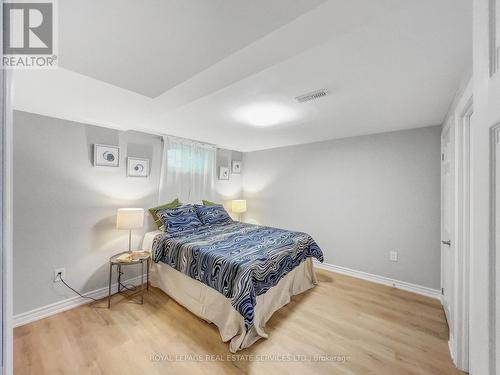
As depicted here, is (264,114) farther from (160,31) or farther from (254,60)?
(160,31)

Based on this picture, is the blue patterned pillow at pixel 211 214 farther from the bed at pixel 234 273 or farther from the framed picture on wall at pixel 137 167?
the framed picture on wall at pixel 137 167

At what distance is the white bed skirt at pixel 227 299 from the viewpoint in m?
1.90

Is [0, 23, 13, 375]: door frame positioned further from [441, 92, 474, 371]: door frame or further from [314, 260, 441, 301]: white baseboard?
[314, 260, 441, 301]: white baseboard

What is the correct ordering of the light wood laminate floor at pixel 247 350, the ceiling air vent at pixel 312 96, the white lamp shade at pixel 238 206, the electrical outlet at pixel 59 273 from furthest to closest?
the white lamp shade at pixel 238 206 → the electrical outlet at pixel 59 273 → the ceiling air vent at pixel 312 96 → the light wood laminate floor at pixel 247 350

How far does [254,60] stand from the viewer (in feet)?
3.84

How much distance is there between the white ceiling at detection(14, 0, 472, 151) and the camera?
34.8 inches

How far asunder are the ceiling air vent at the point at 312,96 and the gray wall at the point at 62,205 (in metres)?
2.37

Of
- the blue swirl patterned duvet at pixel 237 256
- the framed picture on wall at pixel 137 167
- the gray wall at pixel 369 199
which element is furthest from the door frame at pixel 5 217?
the gray wall at pixel 369 199

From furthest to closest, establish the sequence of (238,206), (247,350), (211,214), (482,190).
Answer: (238,206) < (211,214) < (247,350) < (482,190)

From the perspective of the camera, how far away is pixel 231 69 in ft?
4.18

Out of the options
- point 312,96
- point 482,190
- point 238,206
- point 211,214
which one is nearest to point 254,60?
point 312,96

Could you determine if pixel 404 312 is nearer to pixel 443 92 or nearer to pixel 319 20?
pixel 443 92

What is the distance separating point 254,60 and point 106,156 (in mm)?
2428

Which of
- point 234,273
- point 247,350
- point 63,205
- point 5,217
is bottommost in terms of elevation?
point 247,350
